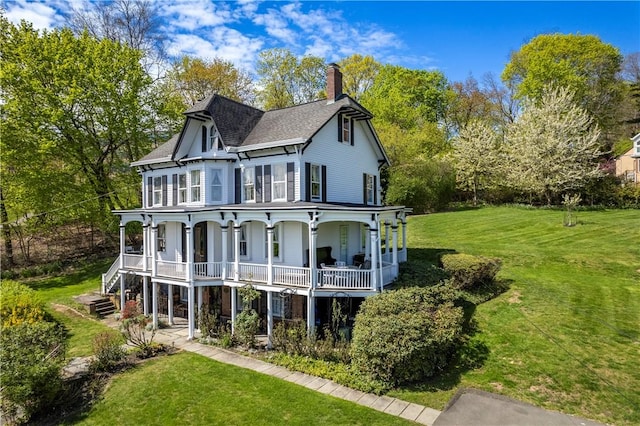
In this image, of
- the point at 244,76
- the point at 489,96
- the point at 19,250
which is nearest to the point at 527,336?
the point at 19,250

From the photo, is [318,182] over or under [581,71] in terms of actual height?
under

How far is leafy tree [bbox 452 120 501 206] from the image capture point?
125ft

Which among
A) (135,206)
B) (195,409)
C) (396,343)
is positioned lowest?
(195,409)

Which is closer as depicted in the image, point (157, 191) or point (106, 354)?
point (106, 354)

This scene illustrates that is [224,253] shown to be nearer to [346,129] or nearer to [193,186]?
[193,186]

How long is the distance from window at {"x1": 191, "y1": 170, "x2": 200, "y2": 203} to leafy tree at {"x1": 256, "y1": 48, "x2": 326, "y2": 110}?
83.0 feet

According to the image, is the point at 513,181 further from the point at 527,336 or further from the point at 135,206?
the point at 135,206

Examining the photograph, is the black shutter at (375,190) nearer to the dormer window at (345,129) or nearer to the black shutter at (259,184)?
the dormer window at (345,129)

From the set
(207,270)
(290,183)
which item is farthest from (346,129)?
(207,270)

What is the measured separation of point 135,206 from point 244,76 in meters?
21.1

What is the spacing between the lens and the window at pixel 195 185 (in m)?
19.1

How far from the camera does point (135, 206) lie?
99.9 feet

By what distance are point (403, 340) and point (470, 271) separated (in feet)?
20.4

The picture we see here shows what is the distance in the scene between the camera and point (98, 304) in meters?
20.5
